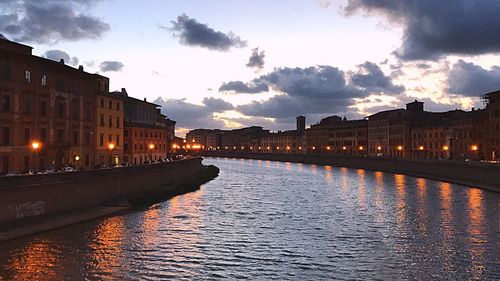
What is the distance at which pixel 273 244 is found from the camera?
3497 centimetres

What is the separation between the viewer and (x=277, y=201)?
60.6m

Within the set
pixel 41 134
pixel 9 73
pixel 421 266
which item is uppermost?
pixel 9 73

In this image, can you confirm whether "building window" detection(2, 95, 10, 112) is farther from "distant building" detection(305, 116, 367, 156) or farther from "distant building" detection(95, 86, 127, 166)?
"distant building" detection(305, 116, 367, 156)

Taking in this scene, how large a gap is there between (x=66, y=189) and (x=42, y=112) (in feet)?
48.8

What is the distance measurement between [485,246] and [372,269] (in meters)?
10.4

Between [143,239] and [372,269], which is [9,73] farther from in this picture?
[372,269]

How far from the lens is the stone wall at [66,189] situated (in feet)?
118

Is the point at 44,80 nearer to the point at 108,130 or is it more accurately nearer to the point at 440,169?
the point at 108,130

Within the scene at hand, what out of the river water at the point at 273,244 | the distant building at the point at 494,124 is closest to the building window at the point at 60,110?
the river water at the point at 273,244

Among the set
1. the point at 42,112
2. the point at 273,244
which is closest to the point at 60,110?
the point at 42,112

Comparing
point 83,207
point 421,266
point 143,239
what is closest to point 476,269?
point 421,266

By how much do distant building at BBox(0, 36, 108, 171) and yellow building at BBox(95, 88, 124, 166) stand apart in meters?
2.96

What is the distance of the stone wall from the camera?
118 feet

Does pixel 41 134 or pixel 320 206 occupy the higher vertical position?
pixel 41 134
